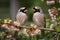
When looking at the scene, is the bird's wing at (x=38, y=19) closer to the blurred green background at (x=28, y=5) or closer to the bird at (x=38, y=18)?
the bird at (x=38, y=18)

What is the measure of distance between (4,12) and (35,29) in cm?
238

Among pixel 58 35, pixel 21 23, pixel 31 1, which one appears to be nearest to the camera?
pixel 58 35

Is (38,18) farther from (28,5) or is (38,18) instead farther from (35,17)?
(28,5)

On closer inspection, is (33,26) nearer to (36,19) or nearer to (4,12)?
(36,19)

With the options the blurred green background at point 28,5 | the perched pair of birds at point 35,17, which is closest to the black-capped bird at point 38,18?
the perched pair of birds at point 35,17

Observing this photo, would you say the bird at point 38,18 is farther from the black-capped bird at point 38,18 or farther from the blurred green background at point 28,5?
the blurred green background at point 28,5

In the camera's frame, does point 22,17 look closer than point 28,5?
Yes

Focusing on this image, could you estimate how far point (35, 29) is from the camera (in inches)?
78.7

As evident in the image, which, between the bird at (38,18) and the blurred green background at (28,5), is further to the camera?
the blurred green background at (28,5)

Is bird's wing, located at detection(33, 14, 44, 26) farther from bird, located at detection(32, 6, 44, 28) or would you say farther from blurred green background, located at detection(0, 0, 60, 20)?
blurred green background, located at detection(0, 0, 60, 20)

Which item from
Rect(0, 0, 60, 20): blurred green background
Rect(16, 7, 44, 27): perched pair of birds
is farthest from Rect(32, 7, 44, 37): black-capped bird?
Rect(0, 0, 60, 20): blurred green background

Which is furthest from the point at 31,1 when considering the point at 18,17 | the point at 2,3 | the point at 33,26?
the point at 2,3

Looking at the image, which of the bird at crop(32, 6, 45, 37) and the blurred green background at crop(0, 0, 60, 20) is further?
the blurred green background at crop(0, 0, 60, 20)

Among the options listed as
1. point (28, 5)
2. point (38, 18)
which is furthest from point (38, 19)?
point (28, 5)
